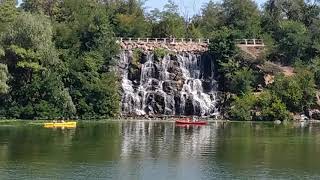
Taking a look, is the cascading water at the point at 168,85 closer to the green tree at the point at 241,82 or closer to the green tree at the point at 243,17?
the green tree at the point at 241,82

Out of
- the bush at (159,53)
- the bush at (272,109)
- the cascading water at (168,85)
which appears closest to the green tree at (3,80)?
the cascading water at (168,85)

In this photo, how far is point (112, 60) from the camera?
8856cm

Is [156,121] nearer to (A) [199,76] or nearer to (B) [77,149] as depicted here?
(A) [199,76]

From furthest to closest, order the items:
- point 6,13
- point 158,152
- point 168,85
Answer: point 6,13
point 168,85
point 158,152

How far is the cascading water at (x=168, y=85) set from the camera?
3317 inches

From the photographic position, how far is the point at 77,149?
50719 millimetres

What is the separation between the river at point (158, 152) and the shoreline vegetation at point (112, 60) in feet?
32.7

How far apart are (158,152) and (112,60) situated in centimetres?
4023

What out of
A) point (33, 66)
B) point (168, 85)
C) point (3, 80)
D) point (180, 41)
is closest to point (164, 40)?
point (180, 41)

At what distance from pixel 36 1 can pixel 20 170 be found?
69.2 m

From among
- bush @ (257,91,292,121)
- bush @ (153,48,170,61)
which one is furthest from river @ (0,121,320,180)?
bush @ (153,48,170,61)

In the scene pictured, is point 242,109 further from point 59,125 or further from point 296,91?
point 59,125

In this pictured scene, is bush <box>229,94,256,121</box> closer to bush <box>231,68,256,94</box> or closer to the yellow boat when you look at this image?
bush <box>231,68,256,94</box>

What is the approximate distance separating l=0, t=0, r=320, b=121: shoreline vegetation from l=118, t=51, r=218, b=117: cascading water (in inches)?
45.9
